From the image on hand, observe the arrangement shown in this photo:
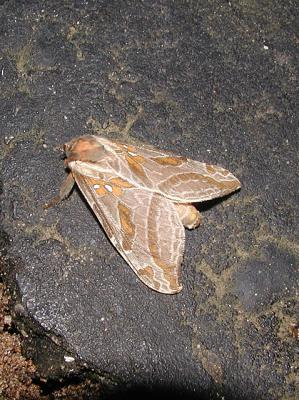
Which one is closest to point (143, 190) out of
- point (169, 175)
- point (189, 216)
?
point (169, 175)

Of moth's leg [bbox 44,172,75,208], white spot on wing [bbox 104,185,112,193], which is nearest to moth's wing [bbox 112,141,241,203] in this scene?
white spot on wing [bbox 104,185,112,193]

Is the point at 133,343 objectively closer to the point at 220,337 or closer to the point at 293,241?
the point at 220,337

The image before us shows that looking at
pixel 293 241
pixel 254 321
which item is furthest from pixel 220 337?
pixel 293 241

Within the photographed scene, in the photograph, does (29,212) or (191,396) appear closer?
(191,396)

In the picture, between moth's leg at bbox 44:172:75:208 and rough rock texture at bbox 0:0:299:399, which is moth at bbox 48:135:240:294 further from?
rough rock texture at bbox 0:0:299:399

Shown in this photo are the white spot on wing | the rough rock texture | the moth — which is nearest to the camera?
the rough rock texture

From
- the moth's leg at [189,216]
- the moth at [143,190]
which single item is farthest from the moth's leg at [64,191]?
the moth's leg at [189,216]

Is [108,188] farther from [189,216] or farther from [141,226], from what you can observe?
[189,216]
